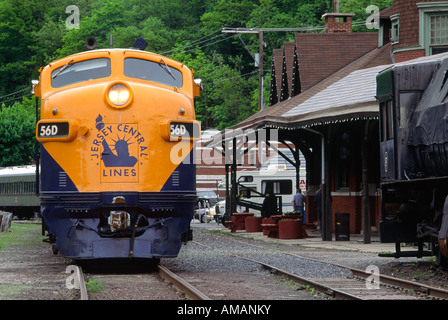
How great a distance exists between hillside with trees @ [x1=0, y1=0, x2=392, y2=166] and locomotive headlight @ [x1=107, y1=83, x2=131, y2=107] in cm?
6399

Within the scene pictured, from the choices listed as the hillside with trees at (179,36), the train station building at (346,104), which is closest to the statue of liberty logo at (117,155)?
the train station building at (346,104)

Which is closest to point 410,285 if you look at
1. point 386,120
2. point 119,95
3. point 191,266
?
point 386,120

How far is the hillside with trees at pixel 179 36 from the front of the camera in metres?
81.7

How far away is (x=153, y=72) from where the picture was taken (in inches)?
579

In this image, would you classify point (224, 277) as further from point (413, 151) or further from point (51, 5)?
point (51, 5)

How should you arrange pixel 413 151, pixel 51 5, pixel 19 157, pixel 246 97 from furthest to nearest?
pixel 51 5 < pixel 246 97 < pixel 19 157 < pixel 413 151

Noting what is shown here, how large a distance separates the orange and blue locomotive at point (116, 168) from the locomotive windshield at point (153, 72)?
0.81ft

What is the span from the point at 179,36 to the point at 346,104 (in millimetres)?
70794

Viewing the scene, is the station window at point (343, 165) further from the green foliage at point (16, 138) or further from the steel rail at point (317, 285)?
the green foliage at point (16, 138)

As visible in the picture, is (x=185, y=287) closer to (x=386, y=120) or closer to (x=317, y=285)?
(x=317, y=285)

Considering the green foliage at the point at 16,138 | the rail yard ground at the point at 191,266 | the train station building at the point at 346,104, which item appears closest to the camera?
the rail yard ground at the point at 191,266
